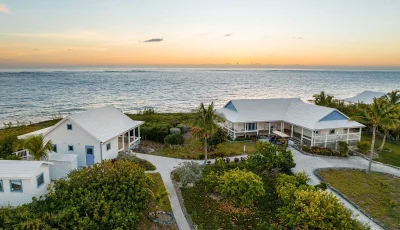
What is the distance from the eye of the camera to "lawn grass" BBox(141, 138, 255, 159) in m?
26.6

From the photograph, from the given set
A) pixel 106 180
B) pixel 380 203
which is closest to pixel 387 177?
pixel 380 203

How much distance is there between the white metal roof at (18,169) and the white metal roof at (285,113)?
21.3 meters

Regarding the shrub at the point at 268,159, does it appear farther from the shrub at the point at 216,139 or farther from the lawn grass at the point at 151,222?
the lawn grass at the point at 151,222

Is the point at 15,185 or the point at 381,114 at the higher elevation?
the point at 381,114

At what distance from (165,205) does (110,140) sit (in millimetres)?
8938

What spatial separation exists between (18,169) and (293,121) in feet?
87.7

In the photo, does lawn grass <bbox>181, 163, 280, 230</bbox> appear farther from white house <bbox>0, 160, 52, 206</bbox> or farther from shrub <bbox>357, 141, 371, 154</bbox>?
shrub <bbox>357, 141, 371, 154</bbox>

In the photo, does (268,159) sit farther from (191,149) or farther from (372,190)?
(191,149)

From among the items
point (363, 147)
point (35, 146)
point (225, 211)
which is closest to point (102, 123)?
point (35, 146)

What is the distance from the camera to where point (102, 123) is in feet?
78.5

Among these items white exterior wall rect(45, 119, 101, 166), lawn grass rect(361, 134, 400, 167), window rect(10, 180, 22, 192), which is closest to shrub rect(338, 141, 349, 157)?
lawn grass rect(361, 134, 400, 167)

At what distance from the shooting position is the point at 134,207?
45.8ft

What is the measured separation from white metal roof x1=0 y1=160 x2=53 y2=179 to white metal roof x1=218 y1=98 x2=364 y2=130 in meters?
21.3

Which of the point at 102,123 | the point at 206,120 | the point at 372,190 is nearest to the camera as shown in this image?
the point at 372,190
